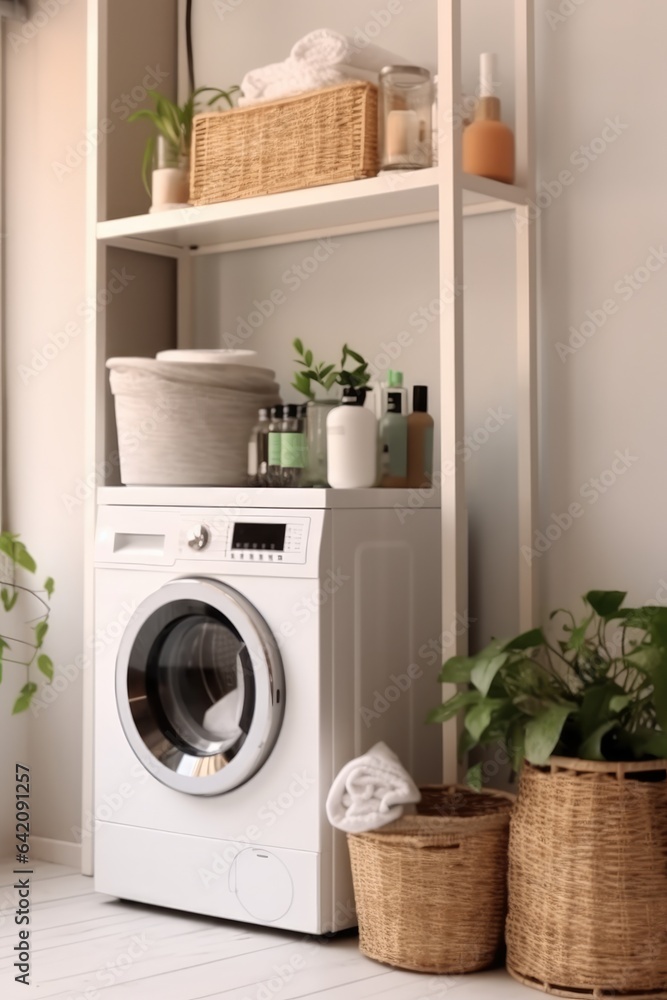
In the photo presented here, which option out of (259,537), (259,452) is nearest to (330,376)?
(259,452)

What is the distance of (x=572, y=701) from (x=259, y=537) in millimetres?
678

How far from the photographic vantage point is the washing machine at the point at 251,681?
2488mm

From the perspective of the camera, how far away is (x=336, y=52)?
2648 millimetres

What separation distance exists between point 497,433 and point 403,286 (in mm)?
415

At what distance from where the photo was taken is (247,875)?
8.42ft

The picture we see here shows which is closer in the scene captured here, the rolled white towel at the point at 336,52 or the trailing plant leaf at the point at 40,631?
the rolled white towel at the point at 336,52

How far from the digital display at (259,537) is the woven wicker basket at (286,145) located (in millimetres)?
707

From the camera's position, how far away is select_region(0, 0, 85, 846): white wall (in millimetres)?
3250

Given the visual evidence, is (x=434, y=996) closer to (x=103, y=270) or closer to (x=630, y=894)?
(x=630, y=894)

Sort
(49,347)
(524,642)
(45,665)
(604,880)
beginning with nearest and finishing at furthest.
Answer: (604,880) → (524,642) → (45,665) → (49,347)

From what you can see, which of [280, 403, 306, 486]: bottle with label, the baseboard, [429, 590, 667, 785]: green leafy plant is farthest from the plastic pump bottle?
the baseboard

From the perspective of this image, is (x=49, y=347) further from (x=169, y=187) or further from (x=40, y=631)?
(x=40, y=631)

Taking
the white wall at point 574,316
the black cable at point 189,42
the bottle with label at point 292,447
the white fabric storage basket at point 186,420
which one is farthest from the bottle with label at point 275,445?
the black cable at point 189,42

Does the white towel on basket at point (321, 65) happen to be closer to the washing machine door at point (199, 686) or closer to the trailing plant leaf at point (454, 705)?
the washing machine door at point (199, 686)
